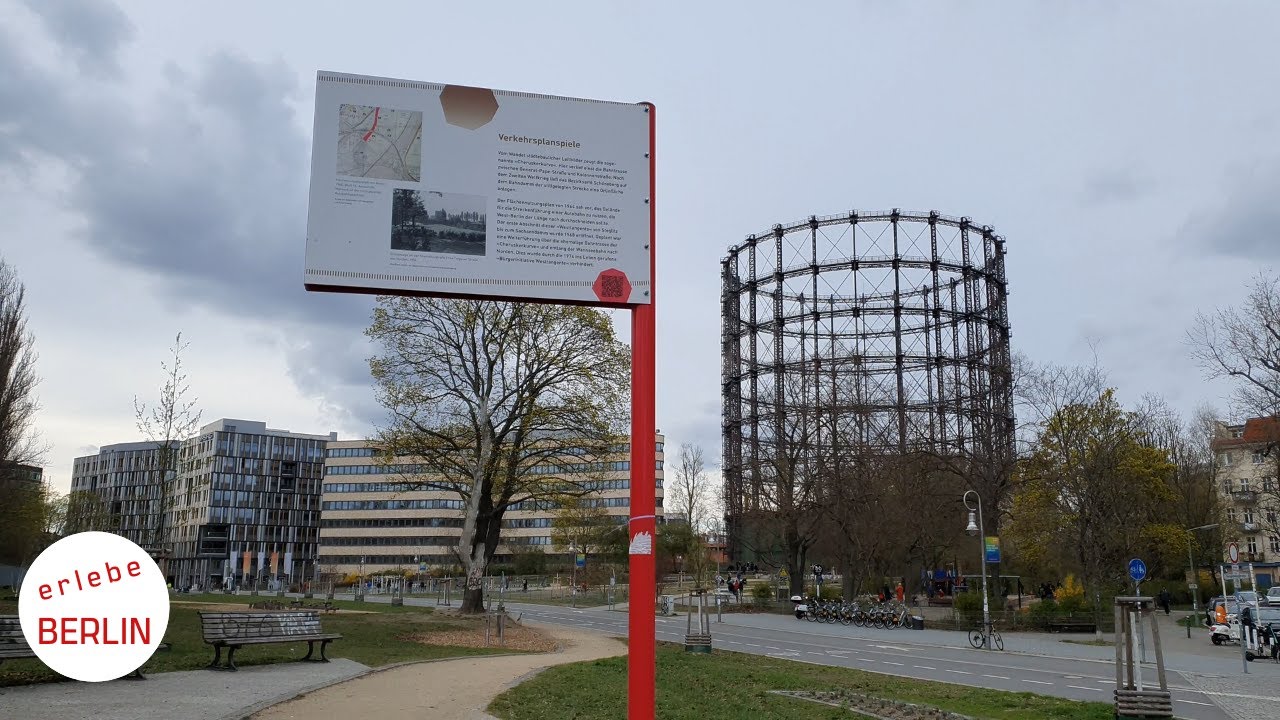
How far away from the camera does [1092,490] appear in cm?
3756

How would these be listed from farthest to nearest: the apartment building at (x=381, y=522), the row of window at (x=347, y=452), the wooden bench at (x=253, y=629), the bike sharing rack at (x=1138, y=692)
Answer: the row of window at (x=347, y=452), the apartment building at (x=381, y=522), the wooden bench at (x=253, y=629), the bike sharing rack at (x=1138, y=692)

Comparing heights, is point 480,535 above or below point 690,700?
above

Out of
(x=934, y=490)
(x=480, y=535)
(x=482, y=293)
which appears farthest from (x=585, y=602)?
(x=482, y=293)

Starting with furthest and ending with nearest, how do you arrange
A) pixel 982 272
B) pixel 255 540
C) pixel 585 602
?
pixel 255 540
pixel 982 272
pixel 585 602

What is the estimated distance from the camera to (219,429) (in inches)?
5330

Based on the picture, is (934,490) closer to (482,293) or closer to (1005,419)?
(1005,419)

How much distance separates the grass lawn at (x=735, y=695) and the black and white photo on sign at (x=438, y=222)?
597cm

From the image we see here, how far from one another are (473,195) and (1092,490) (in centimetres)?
3639

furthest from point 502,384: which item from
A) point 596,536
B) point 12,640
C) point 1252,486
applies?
point 1252,486

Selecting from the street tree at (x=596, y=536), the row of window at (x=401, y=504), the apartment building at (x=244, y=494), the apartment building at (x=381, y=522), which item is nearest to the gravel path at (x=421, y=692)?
the street tree at (x=596, y=536)

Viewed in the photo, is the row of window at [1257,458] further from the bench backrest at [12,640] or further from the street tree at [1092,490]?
the bench backrest at [12,640]

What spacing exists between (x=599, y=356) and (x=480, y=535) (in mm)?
6835

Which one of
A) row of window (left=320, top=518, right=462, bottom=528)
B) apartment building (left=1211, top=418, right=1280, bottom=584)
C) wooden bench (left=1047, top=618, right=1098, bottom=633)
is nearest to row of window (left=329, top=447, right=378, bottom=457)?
row of window (left=320, top=518, right=462, bottom=528)

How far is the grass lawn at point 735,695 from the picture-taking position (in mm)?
11359
